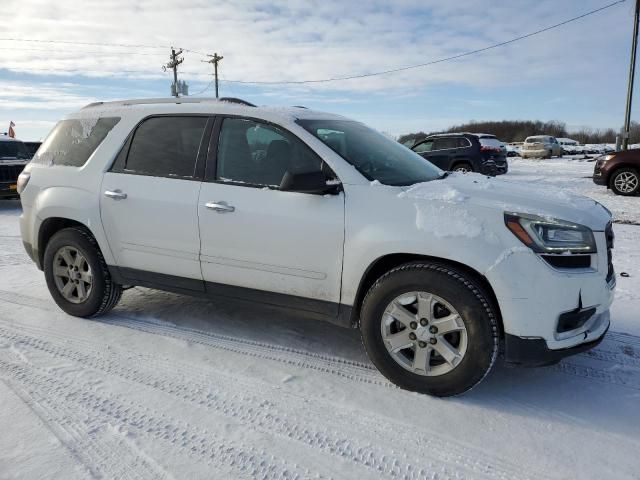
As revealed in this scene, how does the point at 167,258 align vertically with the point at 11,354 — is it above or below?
above

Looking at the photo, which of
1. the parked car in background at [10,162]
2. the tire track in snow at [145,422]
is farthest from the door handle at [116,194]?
the parked car in background at [10,162]

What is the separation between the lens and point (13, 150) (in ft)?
41.8

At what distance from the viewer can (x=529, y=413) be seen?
9.37 feet

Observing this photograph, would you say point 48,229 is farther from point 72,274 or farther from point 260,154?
point 260,154

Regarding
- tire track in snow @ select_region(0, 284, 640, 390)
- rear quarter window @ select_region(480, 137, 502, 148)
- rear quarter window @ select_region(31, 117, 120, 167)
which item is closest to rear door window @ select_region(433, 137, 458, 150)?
rear quarter window @ select_region(480, 137, 502, 148)

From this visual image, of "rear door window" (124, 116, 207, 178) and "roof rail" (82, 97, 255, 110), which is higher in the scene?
"roof rail" (82, 97, 255, 110)

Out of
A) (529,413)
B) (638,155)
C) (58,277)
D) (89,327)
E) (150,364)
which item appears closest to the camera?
(529,413)

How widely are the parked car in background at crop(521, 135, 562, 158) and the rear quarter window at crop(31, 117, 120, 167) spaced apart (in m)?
32.5

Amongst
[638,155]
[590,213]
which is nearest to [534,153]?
[638,155]

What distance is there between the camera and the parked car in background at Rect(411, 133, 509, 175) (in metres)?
15.1

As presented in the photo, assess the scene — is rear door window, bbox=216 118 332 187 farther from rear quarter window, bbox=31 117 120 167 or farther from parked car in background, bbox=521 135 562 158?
parked car in background, bbox=521 135 562 158

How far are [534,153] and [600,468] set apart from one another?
33.2 metres

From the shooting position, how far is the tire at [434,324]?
280 centimetres

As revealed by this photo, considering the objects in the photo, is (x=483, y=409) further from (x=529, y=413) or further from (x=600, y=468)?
(x=600, y=468)
